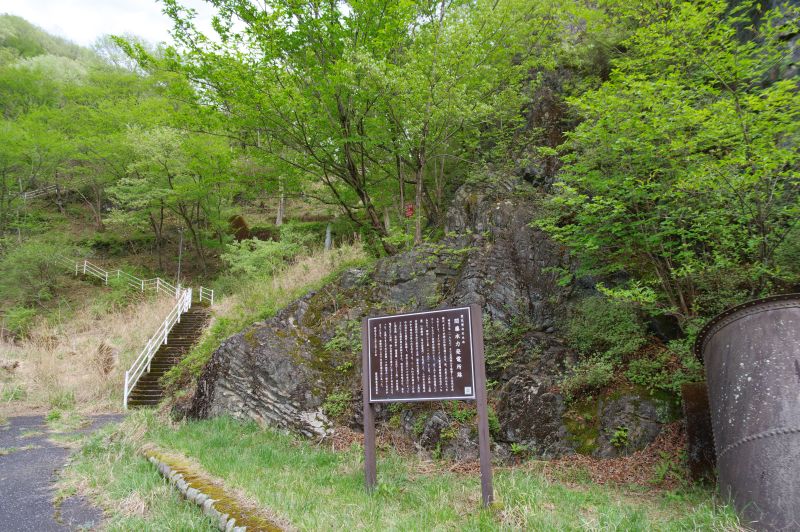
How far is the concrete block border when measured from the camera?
362 cm

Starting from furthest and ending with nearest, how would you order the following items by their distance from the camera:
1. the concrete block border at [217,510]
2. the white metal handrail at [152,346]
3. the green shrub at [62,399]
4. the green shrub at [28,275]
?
the green shrub at [28,275] < the white metal handrail at [152,346] < the green shrub at [62,399] < the concrete block border at [217,510]

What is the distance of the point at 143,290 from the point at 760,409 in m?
22.6

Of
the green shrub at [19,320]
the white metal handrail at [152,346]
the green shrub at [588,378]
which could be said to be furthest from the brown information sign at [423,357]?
the green shrub at [19,320]

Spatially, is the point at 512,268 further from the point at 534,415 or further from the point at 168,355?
the point at 168,355

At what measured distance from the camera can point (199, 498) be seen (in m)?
4.38

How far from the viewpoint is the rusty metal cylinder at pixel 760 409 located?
3443 mm

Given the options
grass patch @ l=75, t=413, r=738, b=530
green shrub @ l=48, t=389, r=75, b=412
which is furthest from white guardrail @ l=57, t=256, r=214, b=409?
grass patch @ l=75, t=413, r=738, b=530

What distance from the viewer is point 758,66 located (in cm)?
594

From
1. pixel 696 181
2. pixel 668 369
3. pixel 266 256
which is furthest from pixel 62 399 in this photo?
pixel 696 181

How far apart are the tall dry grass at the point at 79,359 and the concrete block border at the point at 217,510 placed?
891 centimetres

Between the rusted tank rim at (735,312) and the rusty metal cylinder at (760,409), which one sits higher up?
the rusted tank rim at (735,312)

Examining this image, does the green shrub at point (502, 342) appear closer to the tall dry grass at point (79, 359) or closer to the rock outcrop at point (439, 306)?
the rock outcrop at point (439, 306)

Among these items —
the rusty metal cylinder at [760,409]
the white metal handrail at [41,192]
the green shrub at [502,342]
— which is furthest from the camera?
the white metal handrail at [41,192]

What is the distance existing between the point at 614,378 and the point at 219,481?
513 cm
